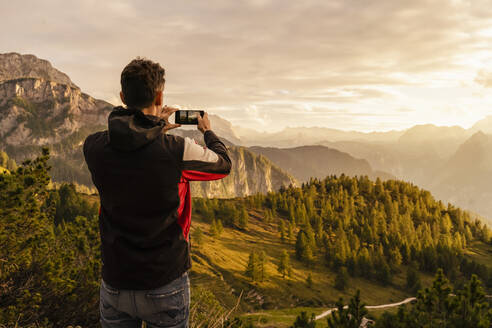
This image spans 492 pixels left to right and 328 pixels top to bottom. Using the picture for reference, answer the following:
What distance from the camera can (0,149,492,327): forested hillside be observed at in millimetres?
9062

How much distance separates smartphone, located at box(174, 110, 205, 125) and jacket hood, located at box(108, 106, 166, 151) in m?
1.13

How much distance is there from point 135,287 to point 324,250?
527 ft

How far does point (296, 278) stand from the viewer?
121 m

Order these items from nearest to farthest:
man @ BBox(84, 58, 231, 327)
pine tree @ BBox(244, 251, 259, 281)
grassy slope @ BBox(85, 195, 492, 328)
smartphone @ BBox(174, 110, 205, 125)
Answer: man @ BBox(84, 58, 231, 327), smartphone @ BBox(174, 110, 205, 125), grassy slope @ BBox(85, 195, 492, 328), pine tree @ BBox(244, 251, 259, 281)

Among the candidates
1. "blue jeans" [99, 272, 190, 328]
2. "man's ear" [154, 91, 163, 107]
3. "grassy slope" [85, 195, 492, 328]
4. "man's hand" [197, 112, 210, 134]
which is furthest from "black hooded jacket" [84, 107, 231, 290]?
"grassy slope" [85, 195, 492, 328]

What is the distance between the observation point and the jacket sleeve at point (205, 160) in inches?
142

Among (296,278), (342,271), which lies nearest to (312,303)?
(296,278)

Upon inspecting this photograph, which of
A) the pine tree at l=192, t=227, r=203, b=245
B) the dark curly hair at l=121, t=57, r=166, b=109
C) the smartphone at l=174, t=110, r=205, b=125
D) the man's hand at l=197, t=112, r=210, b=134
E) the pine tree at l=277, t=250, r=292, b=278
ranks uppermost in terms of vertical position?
the dark curly hair at l=121, t=57, r=166, b=109

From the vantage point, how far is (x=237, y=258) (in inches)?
4862

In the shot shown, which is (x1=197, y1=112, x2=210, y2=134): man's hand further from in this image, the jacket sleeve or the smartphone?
the jacket sleeve

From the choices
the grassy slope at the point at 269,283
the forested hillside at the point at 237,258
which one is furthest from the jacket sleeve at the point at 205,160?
the grassy slope at the point at 269,283

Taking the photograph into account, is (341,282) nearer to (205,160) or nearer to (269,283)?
(269,283)

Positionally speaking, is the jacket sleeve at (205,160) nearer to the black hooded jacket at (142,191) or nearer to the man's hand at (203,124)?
the black hooded jacket at (142,191)

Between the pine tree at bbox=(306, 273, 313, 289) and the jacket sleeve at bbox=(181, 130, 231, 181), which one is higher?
the jacket sleeve at bbox=(181, 130, 231, 181)
